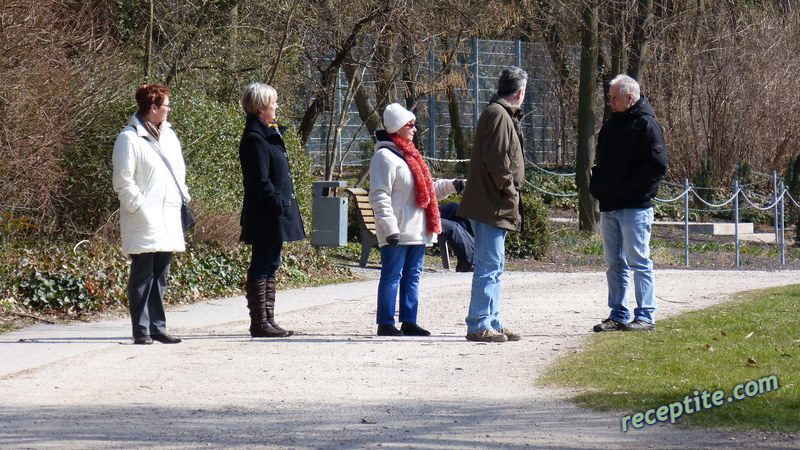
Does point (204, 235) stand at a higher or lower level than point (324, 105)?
lower

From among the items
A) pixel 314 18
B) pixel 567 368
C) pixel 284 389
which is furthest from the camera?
pixel 314 18

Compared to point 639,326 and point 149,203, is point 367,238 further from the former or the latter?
point 149,203

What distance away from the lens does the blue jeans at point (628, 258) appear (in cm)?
884

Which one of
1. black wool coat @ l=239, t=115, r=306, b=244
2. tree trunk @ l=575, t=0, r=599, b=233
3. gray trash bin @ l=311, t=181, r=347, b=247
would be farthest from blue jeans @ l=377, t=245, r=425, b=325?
tree trunk @ l=575, t=0, r=599, b=233

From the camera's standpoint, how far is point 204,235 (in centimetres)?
1208

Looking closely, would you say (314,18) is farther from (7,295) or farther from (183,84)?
(7,295)

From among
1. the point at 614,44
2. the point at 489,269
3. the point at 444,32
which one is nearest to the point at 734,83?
the point at 614,44

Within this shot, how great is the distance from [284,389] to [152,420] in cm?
103

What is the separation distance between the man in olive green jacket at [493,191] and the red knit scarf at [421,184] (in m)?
0.36

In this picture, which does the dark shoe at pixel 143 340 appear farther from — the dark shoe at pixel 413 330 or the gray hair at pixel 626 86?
the gray hair at pixel 626 86

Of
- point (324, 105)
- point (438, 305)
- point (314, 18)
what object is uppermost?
point (314, 18)

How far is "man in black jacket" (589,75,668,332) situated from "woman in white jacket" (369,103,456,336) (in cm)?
136

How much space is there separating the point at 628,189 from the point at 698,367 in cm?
202

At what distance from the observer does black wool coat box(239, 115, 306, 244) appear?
27.3 feet
